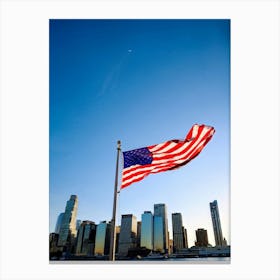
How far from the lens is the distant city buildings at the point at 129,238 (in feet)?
226

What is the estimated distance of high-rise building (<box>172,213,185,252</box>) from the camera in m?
79.5

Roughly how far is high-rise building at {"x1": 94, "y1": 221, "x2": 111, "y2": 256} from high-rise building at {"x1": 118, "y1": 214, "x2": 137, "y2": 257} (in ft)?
12.0

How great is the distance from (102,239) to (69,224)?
20359 mm

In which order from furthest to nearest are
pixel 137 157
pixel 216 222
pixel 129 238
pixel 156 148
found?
pixel 216 222 < pixel 129 238 < pixel 156 148 < pixel 137 157

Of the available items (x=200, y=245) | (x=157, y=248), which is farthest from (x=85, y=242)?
(x=200, y=245)

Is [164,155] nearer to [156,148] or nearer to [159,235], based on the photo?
[156,148]

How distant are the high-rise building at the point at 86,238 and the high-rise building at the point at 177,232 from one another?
2428 cm

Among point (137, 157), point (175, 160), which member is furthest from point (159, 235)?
point (137, 157)

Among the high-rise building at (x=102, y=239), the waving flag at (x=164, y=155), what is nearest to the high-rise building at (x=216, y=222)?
the high-rise building at (x=102, y=239)

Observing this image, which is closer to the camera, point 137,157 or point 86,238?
point 137,157

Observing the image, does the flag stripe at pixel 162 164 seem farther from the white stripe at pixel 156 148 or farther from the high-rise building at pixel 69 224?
the high-rise building at pixel 69 224

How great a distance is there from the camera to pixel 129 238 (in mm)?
70062

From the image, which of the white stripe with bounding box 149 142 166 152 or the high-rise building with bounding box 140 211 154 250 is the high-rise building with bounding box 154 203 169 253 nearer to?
the high-rise building with bounding box 140 211 154 250
